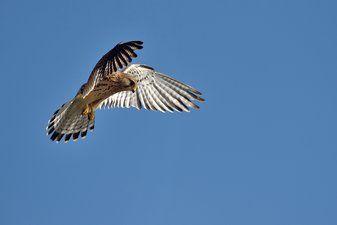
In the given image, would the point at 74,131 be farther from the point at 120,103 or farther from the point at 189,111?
the point at 189,111

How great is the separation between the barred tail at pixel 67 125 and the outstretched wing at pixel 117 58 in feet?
7.07

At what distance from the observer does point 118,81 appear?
995cm

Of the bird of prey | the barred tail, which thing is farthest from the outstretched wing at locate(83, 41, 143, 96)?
the barred tail

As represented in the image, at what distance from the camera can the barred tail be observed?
34.0ft

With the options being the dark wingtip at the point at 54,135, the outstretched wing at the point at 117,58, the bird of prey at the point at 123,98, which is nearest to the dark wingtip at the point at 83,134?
the bird of prey at the point at 123,98

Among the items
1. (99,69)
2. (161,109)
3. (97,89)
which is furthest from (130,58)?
(161,109)

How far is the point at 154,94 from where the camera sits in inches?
422

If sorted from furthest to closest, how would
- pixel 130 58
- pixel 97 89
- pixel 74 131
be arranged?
1. pixel 74 131
2. pixel 97 89
3. pixel 130 58

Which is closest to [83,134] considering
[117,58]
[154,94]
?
[154,94]

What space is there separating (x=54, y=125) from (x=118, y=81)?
126 cm

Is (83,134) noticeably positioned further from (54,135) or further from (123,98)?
(123,98)

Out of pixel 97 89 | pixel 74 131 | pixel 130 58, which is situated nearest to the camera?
pixel 130 58

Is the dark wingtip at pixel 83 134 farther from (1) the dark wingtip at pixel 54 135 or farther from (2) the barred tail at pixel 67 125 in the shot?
(1) the dark wingtip at pixel 54 135

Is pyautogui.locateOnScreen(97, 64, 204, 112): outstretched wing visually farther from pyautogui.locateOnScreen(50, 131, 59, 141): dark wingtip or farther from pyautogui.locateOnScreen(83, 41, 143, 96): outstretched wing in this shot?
pyautogui.locateOnScreen(83, 41, 143, 96): outstretched wing
